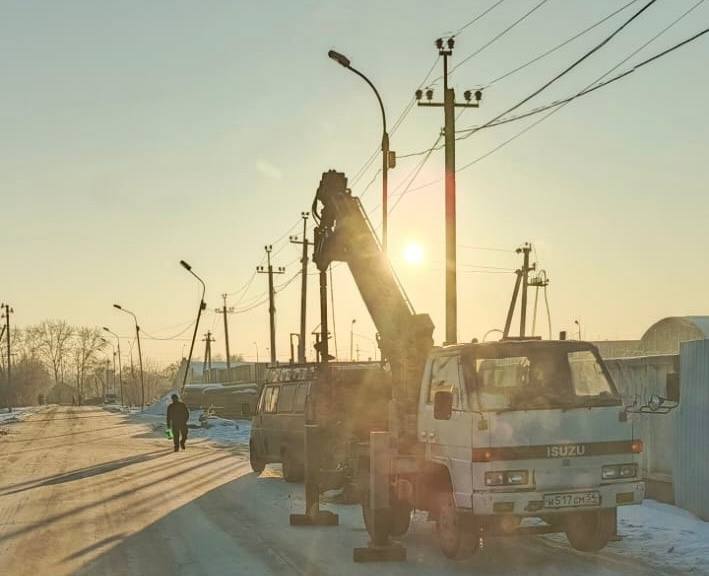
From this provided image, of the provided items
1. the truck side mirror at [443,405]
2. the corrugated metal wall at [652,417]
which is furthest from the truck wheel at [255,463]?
the truck side mirror at [443,405]

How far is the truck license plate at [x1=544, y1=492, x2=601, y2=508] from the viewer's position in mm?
9281

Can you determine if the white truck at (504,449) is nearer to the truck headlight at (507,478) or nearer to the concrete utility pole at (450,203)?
the truck headlight at (507,478)

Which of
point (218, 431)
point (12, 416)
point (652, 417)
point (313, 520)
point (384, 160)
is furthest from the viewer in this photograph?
point (12, 416)

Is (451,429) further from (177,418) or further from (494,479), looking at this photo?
(177,418)

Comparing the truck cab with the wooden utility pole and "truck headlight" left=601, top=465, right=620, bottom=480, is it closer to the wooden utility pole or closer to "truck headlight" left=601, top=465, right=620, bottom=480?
"truck headlight" left=601, top=465, right=620, bottom=480

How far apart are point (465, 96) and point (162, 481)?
1376 cm

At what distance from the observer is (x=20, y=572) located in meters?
9.88

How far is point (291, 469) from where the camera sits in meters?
19.0

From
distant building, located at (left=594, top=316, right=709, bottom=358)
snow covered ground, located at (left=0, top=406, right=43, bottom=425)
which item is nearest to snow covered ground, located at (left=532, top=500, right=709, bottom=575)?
distant building, located at (left=594, top=316, right=709, bottom=358)

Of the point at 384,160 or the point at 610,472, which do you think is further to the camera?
the point at 384,160

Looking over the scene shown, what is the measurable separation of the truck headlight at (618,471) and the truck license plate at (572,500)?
0.23 meters

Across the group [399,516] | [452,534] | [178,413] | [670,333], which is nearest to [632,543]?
[452,534]

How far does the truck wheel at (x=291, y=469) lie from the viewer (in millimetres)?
18827

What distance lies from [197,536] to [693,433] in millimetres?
6934
